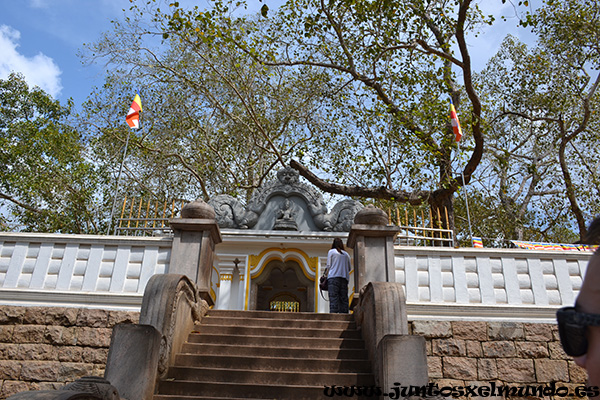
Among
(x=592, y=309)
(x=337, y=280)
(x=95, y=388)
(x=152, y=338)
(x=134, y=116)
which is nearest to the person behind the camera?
(x=592, y=309)

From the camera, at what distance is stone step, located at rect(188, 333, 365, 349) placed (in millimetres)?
6246

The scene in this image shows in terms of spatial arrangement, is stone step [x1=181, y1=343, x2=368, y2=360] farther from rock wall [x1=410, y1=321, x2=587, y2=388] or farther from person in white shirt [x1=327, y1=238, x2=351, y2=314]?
person in white shirt [x1=327, y1=238, x2=351, y2=314]

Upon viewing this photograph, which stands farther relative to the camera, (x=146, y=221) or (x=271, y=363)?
(x=146, y=221)

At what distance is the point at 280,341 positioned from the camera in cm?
633

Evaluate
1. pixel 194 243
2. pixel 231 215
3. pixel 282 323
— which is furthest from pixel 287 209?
pixel 282 323

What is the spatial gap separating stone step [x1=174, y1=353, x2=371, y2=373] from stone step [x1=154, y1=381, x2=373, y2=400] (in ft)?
1.52

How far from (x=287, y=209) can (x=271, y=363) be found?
16.1 feet

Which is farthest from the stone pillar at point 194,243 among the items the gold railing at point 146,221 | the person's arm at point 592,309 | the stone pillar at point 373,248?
the person's arm at point 592,309

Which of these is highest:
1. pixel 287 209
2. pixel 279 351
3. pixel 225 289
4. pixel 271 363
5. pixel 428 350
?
pixel 287 209

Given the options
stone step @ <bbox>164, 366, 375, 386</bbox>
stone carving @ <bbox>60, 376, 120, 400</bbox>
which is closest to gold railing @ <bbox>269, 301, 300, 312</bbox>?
stone step @ <bbox>164, 366, 375, 386</bbox>

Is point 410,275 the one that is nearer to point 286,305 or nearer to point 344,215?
point 344,215

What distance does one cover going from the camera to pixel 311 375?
5449 mm

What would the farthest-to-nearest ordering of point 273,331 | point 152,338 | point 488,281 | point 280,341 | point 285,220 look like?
point 285,220, point 488,281, point 273,331, point 280,341, point 152,338

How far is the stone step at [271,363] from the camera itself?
18.7 ft
